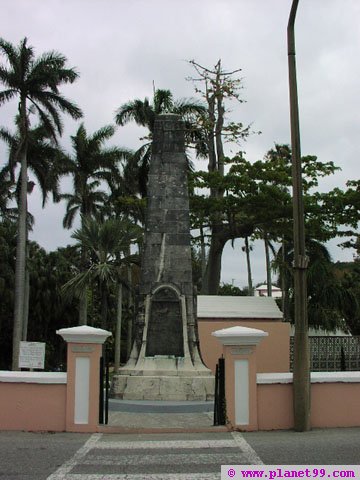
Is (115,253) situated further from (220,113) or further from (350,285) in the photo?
(350,285)

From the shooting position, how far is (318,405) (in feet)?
31.0

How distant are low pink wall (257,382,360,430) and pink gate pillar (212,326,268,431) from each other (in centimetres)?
16

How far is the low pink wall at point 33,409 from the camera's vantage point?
9117mm

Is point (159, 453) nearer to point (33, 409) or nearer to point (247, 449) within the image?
point (247, 449)

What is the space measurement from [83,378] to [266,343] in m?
11.3

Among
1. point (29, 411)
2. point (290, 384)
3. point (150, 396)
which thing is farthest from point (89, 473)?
point (150, 396)

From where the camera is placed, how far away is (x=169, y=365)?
13984 mm

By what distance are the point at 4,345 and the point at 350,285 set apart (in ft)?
73.2

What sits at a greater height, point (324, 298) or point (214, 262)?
point (214, 262)

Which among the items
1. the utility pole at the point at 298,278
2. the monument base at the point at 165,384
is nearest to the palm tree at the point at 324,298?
the monument base at the point at 165,384

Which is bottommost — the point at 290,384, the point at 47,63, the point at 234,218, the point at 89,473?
the point at 89,473

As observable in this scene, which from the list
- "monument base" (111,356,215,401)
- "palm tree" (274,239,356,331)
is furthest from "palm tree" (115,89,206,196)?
"monument base" (111,356,215,401)

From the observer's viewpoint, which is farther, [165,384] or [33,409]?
[165,384]

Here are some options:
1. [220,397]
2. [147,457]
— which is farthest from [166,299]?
[147,457]
